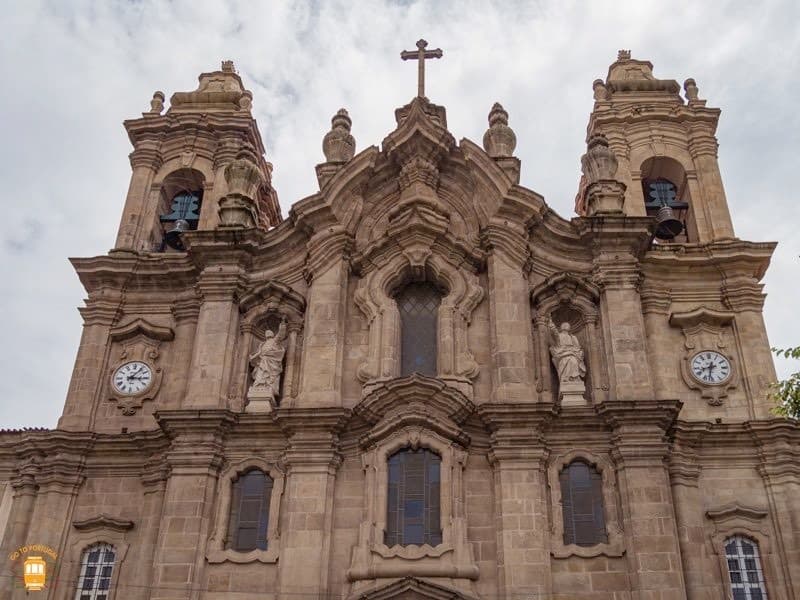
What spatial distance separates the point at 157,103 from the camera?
26391 mm

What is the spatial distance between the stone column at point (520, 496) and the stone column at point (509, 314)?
533 millimetres

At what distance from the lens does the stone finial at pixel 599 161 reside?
22016mm

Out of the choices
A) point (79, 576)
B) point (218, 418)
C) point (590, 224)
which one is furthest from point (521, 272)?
point (79, 576)

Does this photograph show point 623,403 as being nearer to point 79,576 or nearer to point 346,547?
point 346,547

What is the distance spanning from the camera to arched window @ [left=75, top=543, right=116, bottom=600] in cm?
1820

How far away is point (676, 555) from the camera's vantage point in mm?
16422

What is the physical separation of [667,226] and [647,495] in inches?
341

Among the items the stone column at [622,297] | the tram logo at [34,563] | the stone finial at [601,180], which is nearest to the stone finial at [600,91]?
the stone finial at [601,180]

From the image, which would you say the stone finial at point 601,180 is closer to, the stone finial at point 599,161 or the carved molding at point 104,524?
the stone finial at point 599,161

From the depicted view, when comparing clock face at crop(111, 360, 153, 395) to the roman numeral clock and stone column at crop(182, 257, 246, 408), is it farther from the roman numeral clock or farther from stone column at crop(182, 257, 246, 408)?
the roman numeral clock

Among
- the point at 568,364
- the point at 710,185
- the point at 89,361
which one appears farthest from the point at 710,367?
the point at 89,361

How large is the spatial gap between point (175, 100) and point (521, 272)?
41.5 feet

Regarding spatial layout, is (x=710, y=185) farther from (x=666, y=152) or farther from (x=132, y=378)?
(x=132, y=378)

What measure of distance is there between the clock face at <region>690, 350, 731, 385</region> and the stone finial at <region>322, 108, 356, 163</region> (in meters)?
9.72
